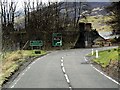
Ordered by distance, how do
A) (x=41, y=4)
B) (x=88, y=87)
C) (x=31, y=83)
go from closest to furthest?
(x=88, y=87)
(x=31, y=83)
(x=41, y=4)

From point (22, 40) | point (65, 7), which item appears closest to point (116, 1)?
point (22, 40)

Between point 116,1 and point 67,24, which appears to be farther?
point 67,24

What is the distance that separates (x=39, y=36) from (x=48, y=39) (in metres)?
2.56

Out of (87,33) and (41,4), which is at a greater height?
(41,4)

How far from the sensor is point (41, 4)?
87.5 m

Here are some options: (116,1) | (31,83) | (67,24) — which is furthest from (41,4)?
(31,83)

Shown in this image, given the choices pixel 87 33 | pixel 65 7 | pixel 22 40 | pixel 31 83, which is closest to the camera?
pixel 31 83

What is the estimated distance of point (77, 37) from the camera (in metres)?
74.9

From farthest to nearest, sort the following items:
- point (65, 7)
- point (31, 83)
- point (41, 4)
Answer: point (65, 7)
point (41, 4)
point (31, 83)

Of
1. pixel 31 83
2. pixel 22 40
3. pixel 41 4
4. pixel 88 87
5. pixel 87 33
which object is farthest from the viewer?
pixel 41 4

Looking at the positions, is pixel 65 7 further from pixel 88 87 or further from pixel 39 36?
pixel 88 87

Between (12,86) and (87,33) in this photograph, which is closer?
(12,86)

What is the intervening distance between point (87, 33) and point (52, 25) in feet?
28.7

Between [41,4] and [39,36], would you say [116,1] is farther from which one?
[41,4]
